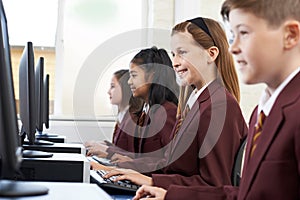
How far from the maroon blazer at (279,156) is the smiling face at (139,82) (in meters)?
1.91

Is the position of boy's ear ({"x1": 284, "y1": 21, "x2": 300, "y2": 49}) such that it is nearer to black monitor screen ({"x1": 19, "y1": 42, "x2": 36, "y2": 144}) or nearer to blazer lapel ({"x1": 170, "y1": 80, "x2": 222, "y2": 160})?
blazer lapel ({"x1": 170, "y1": 80, "x2": 222, "y2": 160})

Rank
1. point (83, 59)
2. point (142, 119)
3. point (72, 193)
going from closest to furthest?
point (72, 193) → point (142, 119) → point (83, 59)

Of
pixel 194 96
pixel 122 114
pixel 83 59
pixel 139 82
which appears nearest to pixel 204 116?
pixel 194 96

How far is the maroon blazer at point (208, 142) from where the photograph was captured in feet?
5.86

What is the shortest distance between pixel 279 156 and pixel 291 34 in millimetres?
247

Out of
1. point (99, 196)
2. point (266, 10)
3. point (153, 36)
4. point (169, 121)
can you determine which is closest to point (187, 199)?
point (99, 196)

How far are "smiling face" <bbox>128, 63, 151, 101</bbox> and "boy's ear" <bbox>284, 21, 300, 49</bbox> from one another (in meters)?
1.91

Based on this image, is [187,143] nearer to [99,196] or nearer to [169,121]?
[99,196]

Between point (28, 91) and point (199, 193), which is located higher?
point (28, 91)

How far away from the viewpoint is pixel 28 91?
183 centimetres

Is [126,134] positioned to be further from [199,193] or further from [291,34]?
[291,34]

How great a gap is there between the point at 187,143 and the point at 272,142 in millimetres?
793

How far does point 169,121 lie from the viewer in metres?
2.69

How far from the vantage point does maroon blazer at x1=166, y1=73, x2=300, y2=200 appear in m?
1.05
